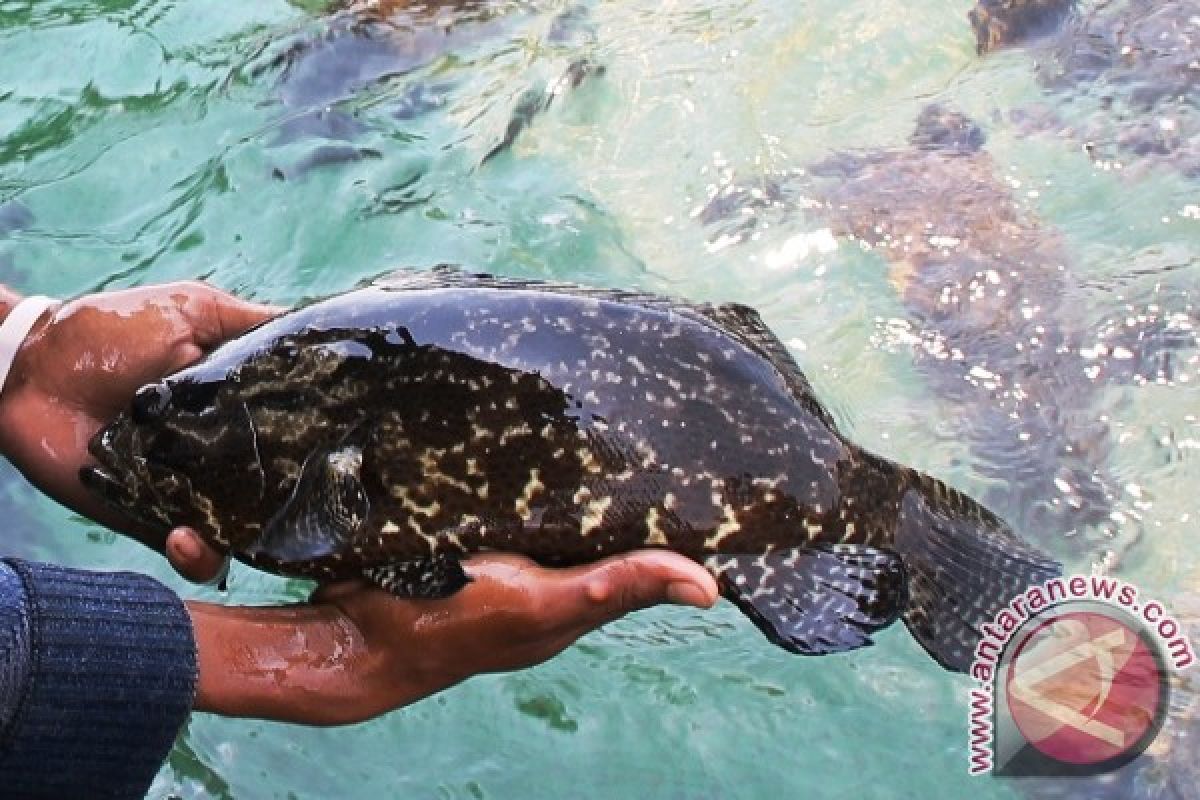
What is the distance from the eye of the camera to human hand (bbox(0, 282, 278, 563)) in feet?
14.1

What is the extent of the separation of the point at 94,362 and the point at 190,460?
0.84 meters

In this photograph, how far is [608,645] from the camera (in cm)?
520

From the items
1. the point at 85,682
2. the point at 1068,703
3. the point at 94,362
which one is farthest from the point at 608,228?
the point at 85,682

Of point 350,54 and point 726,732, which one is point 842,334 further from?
point 350,54

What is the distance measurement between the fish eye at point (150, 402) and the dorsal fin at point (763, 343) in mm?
1345

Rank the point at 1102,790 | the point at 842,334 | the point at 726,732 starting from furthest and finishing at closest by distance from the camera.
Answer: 1. the point at 842,334
2. the point at 726,732
3. the point at 1102,790

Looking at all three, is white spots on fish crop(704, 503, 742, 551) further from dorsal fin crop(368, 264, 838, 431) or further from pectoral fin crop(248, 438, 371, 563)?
pectoral fin crop(248, 438, 371, 563)

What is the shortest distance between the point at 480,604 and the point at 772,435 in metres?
0.79

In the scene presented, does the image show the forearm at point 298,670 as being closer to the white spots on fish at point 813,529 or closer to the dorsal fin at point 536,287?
the dorsal fin at point 536,287

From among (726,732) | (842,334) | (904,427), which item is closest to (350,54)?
(842,334)

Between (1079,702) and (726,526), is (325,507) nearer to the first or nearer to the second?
(726,526)

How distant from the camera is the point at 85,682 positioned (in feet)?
9.86

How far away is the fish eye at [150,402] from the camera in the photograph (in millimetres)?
3719

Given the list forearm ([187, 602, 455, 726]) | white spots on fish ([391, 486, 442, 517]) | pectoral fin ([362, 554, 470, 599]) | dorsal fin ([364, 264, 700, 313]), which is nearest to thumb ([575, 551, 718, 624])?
pectoral fin ([362, 554, 470, 599])
